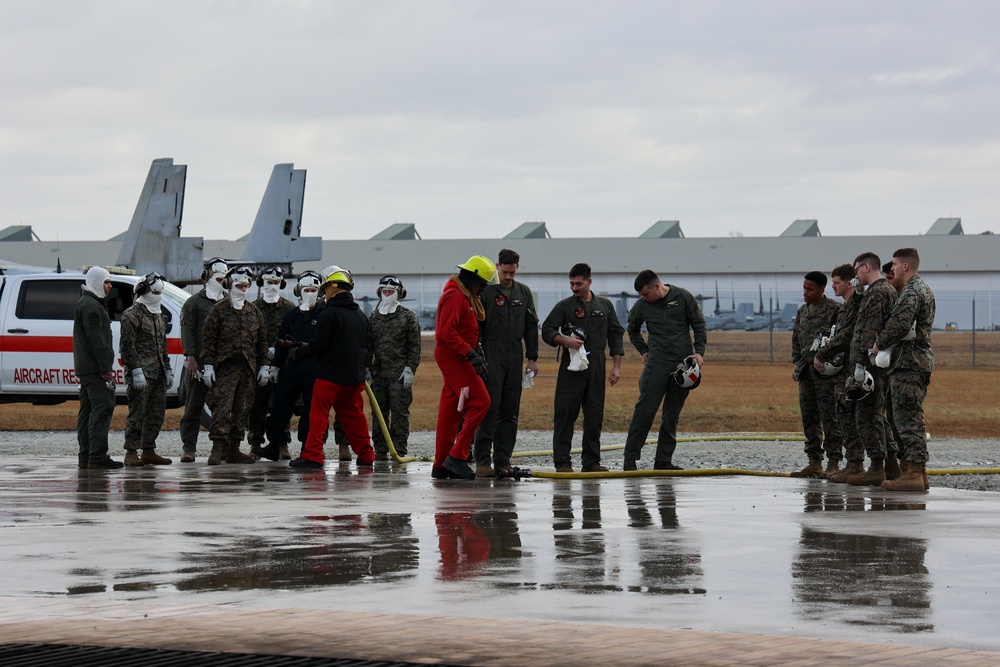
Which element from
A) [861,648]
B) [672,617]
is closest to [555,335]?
[672,617]

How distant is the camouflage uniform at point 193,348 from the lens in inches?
607

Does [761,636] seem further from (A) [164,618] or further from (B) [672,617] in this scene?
(A) [164,618]

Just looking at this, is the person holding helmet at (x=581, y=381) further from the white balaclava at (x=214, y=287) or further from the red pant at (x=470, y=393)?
the white balaclava at (x=214, y=287)

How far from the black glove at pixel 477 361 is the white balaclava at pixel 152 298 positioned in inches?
155

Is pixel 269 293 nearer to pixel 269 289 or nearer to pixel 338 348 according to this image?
pixel 269 289

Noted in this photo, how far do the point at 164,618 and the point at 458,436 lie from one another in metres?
7.09

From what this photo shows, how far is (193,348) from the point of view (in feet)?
50.5

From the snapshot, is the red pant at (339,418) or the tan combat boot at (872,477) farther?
the red pant at (339,418)

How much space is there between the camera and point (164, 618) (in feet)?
19.1

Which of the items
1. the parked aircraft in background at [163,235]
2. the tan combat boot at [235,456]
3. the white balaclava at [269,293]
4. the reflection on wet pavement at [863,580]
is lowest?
the reflection on wet pavement at [863,580]

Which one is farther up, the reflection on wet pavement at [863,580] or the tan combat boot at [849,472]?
the tan combat boot at [849,472]

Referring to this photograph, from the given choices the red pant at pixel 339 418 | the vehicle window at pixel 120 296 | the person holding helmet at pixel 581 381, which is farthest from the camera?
the vehicle window at pixel 120 296

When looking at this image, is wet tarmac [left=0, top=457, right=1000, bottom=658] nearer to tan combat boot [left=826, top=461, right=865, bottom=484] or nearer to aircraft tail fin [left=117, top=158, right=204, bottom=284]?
tan combat boot [left=826, top=461, right=865, bottom=484]

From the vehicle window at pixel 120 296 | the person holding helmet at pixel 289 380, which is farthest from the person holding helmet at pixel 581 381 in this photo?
the vehicle window at pixel 120 296
